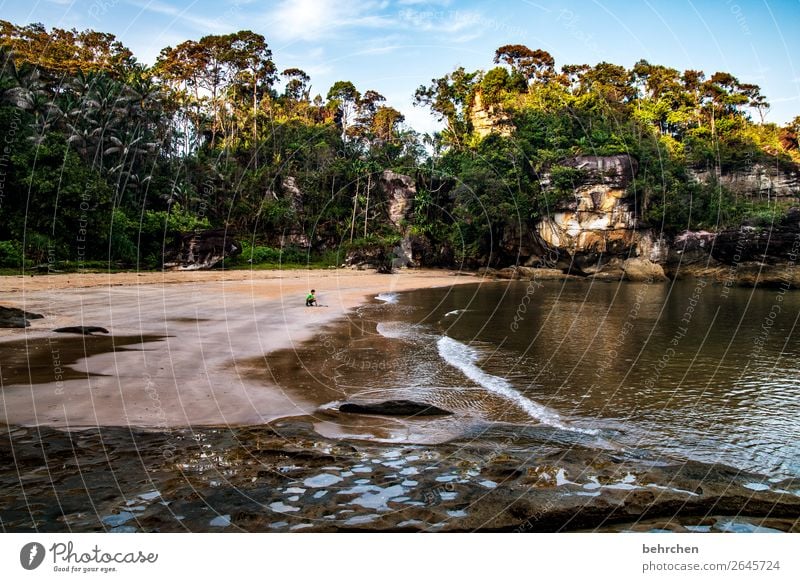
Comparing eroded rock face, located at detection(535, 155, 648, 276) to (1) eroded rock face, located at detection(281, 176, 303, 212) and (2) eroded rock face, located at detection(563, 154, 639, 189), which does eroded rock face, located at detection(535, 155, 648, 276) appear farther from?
(1) eroded rock face, located at detection(281, 176, 303, 212)

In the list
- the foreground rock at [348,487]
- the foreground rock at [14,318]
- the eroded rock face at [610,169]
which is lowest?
the foreground rock at [348,487]

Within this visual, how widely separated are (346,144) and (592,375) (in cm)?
6982

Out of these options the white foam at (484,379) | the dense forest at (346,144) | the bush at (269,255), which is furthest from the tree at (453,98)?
the white foam at (484,379)

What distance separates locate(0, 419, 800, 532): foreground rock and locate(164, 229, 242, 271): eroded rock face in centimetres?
4312

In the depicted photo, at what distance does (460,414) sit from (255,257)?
50320 mm

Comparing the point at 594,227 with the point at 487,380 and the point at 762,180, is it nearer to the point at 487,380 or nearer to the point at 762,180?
the point at 762,180

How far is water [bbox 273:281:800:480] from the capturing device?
10.2 meters

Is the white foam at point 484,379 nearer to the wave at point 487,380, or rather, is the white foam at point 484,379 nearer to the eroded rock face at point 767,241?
the wave at point 487,380

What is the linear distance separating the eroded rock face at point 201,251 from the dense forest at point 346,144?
199 cm

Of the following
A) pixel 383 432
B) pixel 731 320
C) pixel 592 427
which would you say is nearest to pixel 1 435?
pixel 383 432

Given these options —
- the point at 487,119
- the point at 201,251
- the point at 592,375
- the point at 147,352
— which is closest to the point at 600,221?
the point at 487,119

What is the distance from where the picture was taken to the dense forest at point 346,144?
54562 mm

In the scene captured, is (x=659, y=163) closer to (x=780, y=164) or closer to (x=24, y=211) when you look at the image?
(x=780, y=164)

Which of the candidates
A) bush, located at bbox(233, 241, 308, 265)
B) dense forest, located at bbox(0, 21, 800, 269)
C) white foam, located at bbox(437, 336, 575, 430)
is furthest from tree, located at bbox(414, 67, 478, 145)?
white foam, located at bbox(437, 336, 575, 430)
